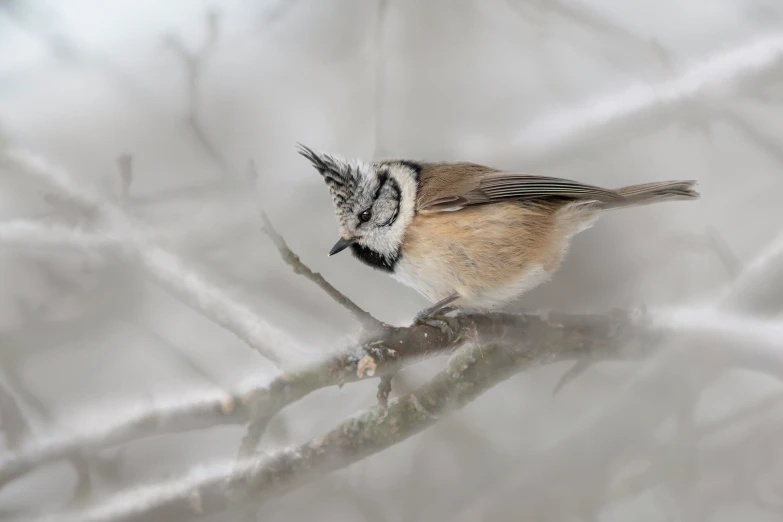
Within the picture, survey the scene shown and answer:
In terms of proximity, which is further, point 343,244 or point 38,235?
point 38,235

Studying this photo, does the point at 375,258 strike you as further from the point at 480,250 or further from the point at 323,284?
the point at 323,284

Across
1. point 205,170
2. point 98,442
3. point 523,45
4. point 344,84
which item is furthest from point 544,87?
point 98,442

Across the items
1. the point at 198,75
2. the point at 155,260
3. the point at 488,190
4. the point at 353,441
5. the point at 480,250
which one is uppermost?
the point at 198,75

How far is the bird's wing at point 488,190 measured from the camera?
1513mm

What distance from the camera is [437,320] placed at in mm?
1471

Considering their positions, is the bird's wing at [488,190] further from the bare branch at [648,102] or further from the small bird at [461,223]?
the bare branch at [648,102]

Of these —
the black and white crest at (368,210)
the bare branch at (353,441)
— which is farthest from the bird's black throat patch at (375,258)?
the bare branch at (353,441)

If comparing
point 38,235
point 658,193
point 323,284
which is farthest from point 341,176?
point 38,235

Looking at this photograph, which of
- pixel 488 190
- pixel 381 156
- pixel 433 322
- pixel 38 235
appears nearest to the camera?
pixel 433 322

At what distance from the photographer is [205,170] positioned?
1.91 metres

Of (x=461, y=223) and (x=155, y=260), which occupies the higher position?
(x=155, y=260)

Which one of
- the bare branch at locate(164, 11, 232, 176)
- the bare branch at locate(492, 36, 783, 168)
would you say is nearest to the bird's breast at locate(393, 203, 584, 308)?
the bare branch at locate(492, 36, 783, 168)

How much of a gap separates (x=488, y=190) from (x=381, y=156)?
421 millimetres

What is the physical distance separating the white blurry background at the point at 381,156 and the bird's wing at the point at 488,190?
0.92 ft
